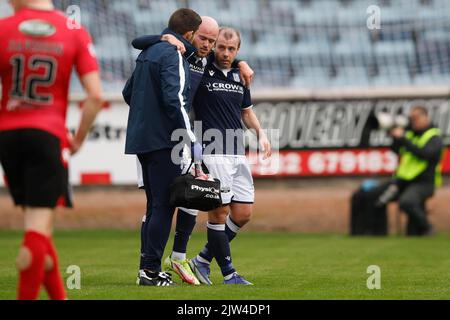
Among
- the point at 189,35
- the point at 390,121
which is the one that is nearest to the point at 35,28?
the point at 189,35

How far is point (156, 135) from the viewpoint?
8.32 meters

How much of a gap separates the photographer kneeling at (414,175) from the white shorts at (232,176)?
28.8 feet

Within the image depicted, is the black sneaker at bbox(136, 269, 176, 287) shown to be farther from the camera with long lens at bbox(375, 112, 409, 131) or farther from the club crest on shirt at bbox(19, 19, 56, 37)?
the camera with long lens at bbox(375, 112, 409, 131)

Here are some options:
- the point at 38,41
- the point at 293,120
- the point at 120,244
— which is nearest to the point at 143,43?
the point at 38,41

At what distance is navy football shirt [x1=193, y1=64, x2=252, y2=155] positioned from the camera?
904 centimetres

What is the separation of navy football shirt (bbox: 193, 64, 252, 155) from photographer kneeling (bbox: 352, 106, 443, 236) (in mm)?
8980

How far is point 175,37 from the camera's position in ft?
27.9

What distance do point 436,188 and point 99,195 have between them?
585 centimetres

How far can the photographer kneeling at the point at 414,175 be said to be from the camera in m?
17.7

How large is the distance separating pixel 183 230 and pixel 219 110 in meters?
1.02

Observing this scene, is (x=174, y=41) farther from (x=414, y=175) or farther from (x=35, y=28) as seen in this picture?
(x=414, y=175)

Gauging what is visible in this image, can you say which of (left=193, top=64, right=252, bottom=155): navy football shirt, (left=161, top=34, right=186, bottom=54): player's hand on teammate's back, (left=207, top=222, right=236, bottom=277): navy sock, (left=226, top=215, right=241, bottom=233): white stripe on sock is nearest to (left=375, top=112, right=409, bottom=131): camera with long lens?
(left=226, top=215, right=241, bottom=233): white stripe on sock
